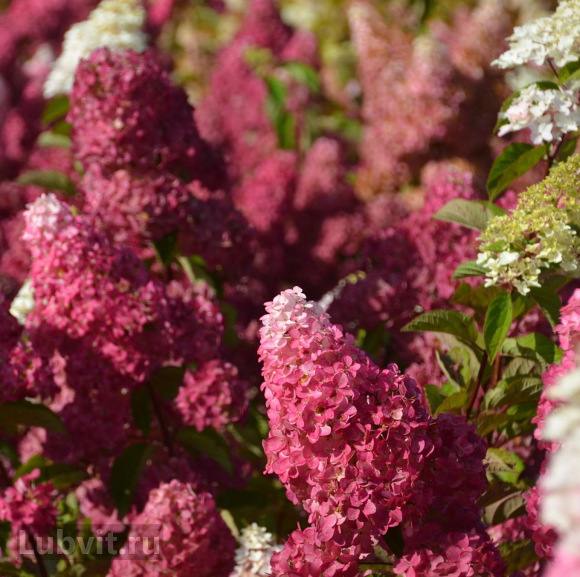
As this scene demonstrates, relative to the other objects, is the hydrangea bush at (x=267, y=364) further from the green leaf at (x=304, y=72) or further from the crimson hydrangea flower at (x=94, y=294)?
the green leaf at (x=304, y=72)

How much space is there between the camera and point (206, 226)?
1840 millimetres

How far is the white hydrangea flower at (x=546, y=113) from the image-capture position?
138 centimetres

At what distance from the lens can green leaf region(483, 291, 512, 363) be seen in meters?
1.29

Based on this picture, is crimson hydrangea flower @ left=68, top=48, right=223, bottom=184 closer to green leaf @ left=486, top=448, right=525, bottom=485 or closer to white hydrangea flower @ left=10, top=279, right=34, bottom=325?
white hydrangea flower @ left=10, top=279, right=34, bottom=325

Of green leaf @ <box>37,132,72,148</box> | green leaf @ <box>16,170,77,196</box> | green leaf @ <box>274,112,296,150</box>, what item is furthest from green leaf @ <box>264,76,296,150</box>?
green leaf @ <box>16,170,77,196</box>

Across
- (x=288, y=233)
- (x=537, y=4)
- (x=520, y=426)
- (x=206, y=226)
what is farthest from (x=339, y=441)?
(x=537, y=4)

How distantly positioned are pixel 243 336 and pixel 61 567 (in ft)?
2.08

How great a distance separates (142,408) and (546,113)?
0.81 metres

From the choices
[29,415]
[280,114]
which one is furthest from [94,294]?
[280,114]

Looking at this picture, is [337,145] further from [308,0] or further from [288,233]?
[308,0]

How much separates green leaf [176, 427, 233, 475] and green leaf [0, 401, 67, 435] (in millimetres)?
231

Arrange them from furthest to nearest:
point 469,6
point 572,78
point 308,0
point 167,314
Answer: point 308,0, point 469,6, point 167,314, point 572,78

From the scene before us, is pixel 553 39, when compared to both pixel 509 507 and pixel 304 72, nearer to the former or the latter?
pixel 509 507

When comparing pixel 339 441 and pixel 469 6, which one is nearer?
pixel 339 441
